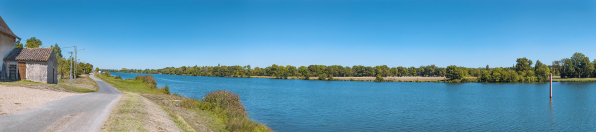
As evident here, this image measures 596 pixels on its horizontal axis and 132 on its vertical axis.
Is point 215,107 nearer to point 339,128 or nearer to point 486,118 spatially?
point 339,128

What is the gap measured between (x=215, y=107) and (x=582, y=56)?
173791mm

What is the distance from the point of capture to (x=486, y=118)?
25250 mm

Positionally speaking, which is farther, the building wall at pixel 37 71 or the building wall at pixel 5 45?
the building wall at pixel 37 71

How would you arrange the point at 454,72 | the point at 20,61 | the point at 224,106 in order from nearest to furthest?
the point at 224,106
the point at 20,61
the point at 454,72

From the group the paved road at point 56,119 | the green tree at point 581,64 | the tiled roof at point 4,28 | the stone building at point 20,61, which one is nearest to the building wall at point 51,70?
the stone building at point 20,61

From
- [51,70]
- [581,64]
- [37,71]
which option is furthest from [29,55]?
[581,64]

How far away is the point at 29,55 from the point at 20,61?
986mm

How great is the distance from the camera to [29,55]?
29.5 metres

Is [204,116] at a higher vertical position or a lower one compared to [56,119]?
lower

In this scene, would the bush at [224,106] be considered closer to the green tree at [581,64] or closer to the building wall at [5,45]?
the building wall at [5,45]

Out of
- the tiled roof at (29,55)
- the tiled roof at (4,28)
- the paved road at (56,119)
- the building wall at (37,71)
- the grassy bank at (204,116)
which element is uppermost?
the tiled roof at (4,28)

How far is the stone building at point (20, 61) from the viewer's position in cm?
2802

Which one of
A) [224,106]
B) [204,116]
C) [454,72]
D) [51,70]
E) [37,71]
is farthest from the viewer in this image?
[454,72]

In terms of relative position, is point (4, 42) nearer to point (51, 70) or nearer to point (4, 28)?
point (4, 28)
